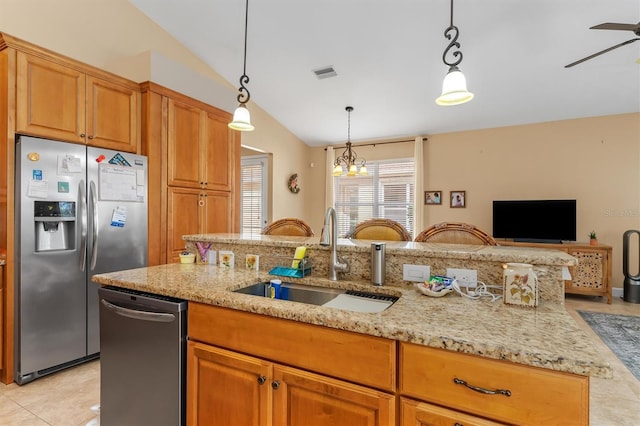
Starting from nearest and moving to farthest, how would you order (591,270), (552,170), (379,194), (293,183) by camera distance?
(591,270), (552,170), (293,183), (379,194)

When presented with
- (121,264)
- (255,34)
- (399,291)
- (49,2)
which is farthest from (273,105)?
(399,291)

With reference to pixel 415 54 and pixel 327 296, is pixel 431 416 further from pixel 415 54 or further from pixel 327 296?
pixel 415 54

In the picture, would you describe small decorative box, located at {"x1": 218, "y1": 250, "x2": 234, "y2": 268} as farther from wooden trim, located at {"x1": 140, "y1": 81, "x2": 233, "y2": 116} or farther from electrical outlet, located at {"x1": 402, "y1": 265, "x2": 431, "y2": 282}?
wooden trim, located at {"x1": 140, "y1": 81, "x2": 233, "y2": 116}

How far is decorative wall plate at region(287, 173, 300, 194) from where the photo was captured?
5828 mm

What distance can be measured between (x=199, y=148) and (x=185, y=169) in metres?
0.30

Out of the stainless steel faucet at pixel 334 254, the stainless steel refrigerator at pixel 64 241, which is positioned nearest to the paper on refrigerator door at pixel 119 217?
the stainless steel refrigerator at pixel 64 241

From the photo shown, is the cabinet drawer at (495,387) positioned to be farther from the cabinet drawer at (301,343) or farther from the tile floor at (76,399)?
the tile floor at (76,399)

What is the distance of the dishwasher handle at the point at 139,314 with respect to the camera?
1.40 m

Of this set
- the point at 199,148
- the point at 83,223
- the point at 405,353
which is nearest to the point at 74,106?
the point at 83,223

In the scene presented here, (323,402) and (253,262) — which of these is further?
(253,262)

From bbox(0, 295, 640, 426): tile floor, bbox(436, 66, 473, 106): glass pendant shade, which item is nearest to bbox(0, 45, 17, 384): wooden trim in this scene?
bbox(0, 295, 640, 426): tile floor

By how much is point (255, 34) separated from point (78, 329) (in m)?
3.24

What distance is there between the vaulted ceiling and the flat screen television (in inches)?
49.3

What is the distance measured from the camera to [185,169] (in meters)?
3.32
